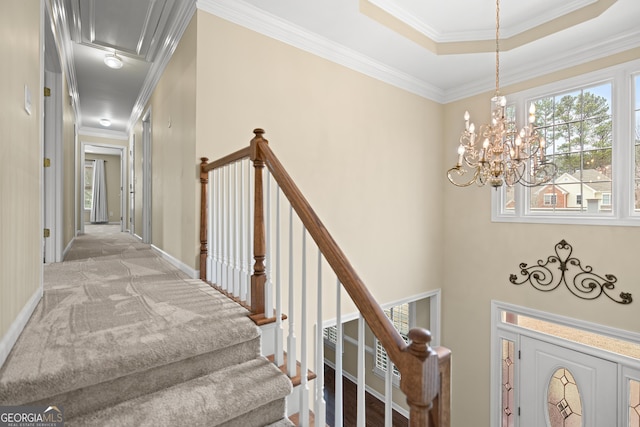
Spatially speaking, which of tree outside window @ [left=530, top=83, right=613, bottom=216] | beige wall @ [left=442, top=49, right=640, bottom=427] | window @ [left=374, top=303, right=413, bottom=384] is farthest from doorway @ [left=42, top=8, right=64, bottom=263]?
tree outside window @ [left=530, top=83, right=613, bottom=216]

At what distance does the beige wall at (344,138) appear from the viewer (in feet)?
8.45

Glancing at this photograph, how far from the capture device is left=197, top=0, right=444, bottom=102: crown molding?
8.39ft

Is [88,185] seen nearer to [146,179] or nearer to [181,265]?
[146,179]

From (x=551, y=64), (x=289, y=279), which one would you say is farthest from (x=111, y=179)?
(x=551, y=64)

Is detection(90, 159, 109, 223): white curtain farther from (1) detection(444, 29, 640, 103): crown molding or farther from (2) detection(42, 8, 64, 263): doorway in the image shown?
(1) detection(444, 29, 640, 103): crown molding

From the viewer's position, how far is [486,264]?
402 cm

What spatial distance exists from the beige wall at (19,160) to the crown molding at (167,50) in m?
1.00

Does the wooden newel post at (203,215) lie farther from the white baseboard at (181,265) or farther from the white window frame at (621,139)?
the white window frame at (621,139)

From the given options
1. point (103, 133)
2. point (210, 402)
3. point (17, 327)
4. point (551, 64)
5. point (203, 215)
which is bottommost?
point (210, 402)

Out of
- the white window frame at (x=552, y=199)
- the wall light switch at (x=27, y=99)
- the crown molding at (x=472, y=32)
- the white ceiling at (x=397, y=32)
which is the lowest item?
the white window frame at (x=552, y=199)

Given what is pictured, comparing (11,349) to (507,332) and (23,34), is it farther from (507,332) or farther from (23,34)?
(507,332)

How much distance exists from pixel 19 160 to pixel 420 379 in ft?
6.54

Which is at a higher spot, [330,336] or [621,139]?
[621,139]

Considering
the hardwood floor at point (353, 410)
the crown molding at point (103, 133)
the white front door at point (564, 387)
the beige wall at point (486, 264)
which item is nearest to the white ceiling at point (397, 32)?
the beige wall at point (486, 264)
